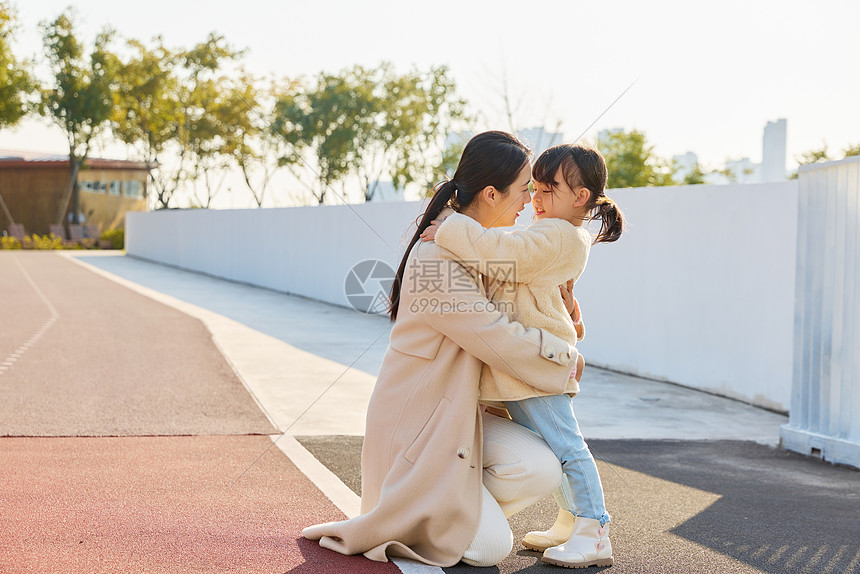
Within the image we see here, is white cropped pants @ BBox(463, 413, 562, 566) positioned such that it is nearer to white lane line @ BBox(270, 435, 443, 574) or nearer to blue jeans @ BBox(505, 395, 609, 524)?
blue jeans @ BBox(505, 395, 609, 524)

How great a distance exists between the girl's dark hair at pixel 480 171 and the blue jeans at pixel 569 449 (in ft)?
2.47

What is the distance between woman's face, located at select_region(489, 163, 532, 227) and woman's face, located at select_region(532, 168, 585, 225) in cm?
8

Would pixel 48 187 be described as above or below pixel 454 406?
above

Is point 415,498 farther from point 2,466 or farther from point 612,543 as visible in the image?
point 2,466

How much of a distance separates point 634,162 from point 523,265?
36.8 metres

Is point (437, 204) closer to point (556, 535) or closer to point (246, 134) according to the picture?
point (556, 535)

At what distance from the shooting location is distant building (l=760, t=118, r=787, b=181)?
152 feet

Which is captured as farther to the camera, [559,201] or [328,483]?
[328,483]

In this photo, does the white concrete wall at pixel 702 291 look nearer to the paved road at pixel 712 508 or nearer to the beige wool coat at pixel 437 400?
the paved road at pixel 712 508

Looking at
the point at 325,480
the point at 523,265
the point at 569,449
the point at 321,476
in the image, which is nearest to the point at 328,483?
the point at 325,480

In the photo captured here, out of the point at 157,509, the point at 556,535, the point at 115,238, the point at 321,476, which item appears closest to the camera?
the point at 556,535

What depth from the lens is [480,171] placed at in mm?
3729

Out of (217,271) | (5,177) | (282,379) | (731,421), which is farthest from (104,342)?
(5,177)

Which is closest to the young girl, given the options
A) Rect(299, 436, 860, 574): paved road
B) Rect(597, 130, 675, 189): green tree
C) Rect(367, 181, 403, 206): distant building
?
Rect(299, 436, 860, 574): paved road
